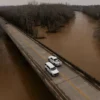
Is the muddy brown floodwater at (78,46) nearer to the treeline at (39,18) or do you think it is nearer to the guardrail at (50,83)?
the treeline at (39,18)

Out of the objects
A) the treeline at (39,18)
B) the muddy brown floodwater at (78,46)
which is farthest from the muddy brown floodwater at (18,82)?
the treeline at (39,18)

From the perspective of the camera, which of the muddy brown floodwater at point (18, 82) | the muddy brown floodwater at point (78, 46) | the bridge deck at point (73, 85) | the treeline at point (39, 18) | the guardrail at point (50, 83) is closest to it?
the bridge deck at point (73, 85)

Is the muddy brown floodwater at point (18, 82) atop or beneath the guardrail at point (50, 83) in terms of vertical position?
beneath

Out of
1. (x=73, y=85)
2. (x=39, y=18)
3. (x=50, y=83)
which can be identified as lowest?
(x=39, y=18)

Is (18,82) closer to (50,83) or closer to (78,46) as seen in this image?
(50,83)

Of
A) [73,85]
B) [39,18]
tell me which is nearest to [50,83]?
[73,85]

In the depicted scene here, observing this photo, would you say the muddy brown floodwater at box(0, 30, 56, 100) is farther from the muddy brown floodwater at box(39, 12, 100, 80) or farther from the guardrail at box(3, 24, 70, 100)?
the muddy brown floodwater at box(39, 12, 100, 80)

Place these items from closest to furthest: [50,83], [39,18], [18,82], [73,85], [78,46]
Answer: [73,85] → [50,83] → [18,82] → [78,46] → [39,18]
